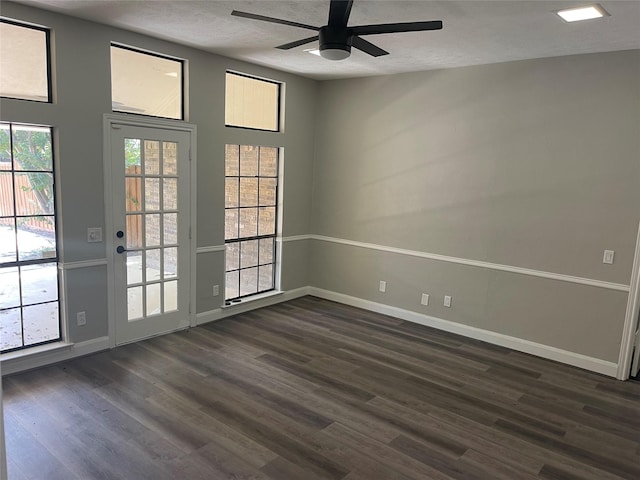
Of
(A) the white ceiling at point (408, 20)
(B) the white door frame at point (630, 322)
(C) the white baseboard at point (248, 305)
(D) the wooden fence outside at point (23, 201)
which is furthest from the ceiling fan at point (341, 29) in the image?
(C) the white baseboard at point (248, 305)

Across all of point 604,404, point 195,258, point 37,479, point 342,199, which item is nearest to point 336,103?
point 342,199

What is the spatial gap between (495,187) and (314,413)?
2.96 m

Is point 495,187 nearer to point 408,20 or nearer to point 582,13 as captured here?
point 582,13

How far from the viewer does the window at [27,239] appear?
145 inches

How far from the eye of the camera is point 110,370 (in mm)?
3977

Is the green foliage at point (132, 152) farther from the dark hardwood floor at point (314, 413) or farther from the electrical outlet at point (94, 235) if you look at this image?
the dark hardwood floor at point (314, 413)

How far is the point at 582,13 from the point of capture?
10.5ft

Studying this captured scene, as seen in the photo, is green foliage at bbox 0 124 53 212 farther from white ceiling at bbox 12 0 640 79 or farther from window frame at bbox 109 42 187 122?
white ceiling at bbox 12 0 640 79

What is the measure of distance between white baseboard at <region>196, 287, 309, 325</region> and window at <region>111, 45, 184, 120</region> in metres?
2.14

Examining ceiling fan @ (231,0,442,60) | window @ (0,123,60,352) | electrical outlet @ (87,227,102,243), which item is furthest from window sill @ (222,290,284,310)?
ceiling fan @ (231,0,442,60)

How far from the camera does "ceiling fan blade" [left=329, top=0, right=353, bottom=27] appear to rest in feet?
8.48

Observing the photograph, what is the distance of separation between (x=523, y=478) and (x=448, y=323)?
255 cm

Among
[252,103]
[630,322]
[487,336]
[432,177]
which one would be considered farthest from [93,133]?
[630,322]

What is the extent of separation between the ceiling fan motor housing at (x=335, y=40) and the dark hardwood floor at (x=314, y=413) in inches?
97.9
